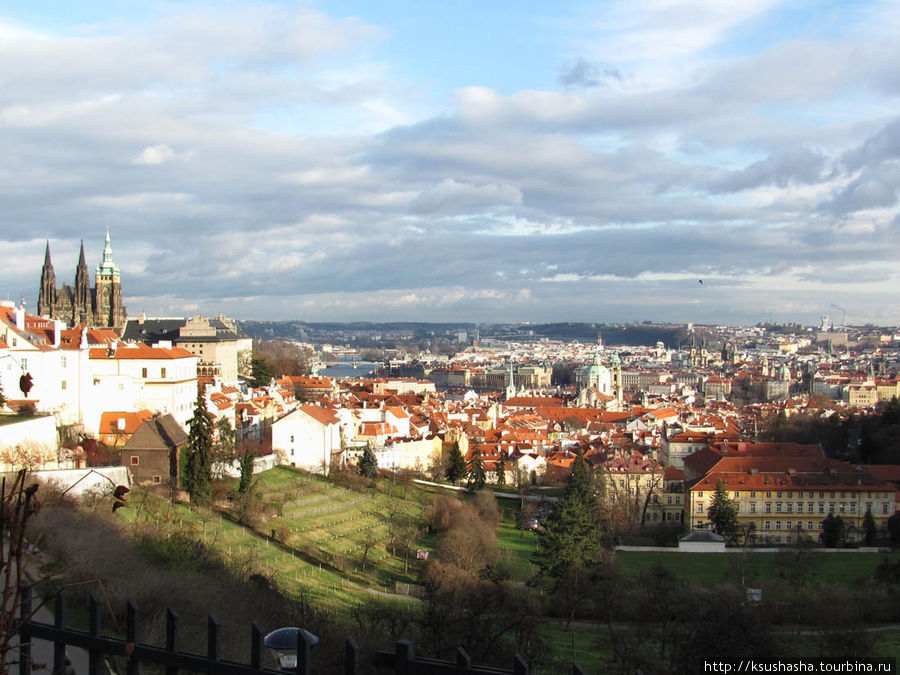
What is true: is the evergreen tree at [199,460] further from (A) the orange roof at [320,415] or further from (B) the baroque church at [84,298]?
(B) the baroque church at [84,298]

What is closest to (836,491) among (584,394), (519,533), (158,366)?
(519,533)

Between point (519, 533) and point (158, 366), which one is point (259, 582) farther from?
point (519, 533)

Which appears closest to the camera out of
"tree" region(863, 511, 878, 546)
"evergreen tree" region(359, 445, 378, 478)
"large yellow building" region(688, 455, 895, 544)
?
"tree" region(863, 511, 878, 546)

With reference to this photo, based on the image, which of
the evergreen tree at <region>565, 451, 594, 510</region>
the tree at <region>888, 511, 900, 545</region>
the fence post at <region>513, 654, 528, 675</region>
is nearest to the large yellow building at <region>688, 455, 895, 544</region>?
the tree at <region>888, 511, 900, 545</region>

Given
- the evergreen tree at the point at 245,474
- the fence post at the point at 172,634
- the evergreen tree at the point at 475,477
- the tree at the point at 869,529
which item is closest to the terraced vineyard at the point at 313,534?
the evergreen tree at the point at 245,474

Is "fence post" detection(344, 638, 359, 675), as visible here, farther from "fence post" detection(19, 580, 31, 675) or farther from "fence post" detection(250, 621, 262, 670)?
"fence post" detection(19, 580, 31, 675)

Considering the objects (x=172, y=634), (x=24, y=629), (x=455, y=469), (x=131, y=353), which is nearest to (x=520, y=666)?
(x=172, y=634)

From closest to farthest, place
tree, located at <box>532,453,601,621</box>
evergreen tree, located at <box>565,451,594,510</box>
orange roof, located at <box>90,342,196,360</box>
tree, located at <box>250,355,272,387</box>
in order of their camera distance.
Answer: tree, located at <box>532,453,601,621</box>, orange roof, located at <box>90,342,196,360</box>, evergreen tree, located at <box>565,451,594,510</box>, tree, located at <box>250,355,272,387</box>
